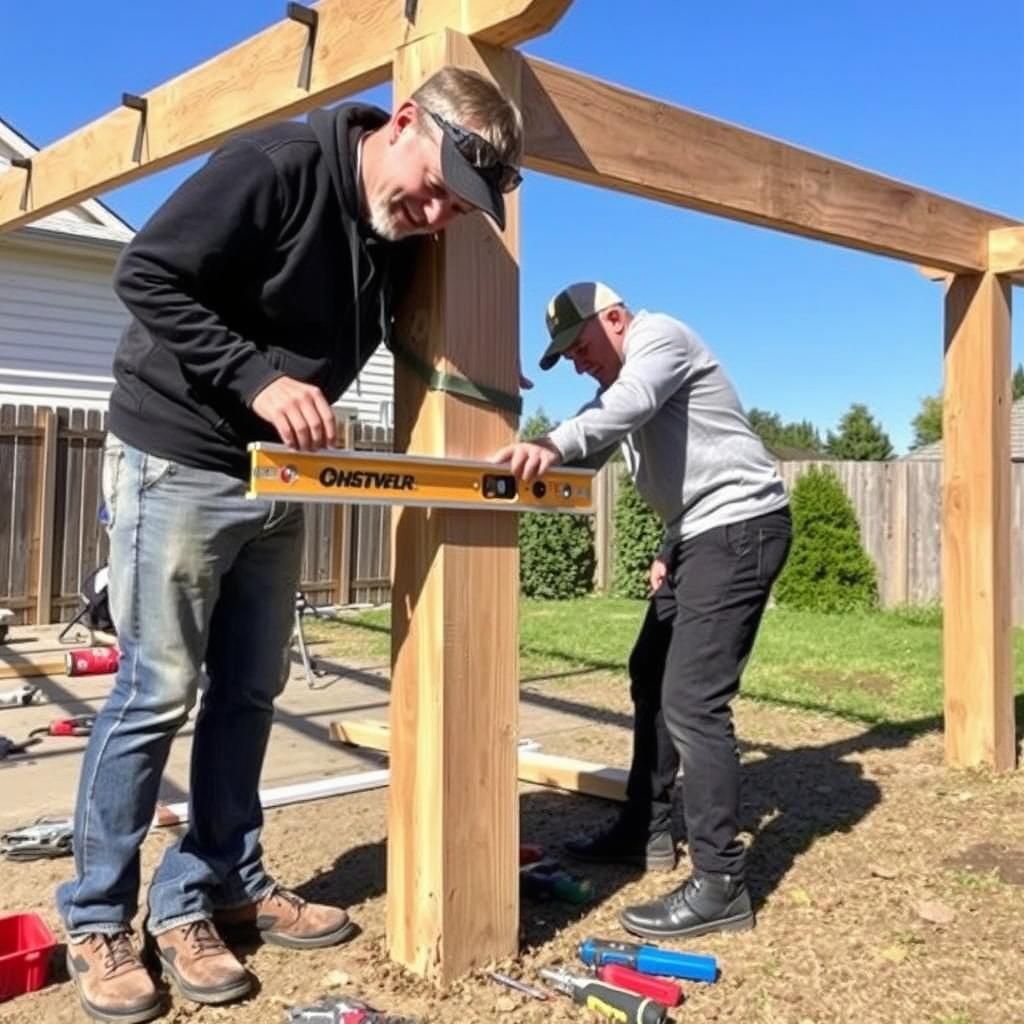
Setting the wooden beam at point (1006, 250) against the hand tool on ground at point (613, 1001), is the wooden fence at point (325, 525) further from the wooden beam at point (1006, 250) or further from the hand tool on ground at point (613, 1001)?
the hand tool on ground at point (613, 1001)

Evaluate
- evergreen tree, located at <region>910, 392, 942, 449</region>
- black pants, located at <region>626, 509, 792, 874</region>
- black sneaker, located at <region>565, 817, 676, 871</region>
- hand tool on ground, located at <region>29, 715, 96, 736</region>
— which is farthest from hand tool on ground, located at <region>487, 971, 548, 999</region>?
evergreen tree, located at <region>910, 392, 942, 449</region>

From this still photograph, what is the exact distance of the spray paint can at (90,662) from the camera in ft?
22.7

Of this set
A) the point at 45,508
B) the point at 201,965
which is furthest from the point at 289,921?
the point at 45,508

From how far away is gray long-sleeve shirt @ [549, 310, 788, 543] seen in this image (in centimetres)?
309

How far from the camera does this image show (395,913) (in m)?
2.76

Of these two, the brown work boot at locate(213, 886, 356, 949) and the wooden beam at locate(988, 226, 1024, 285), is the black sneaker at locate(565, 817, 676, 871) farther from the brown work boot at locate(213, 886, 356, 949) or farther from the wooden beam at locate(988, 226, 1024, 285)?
the wooden beam at locate(988, 226, 1024, 285)

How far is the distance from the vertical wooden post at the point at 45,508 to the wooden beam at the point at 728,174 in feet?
26.5

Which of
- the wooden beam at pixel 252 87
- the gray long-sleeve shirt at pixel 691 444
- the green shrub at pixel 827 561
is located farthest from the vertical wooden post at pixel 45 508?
the gray long-sleeve shirt at pixel 691 444

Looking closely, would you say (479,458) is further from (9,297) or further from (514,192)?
(9,297)

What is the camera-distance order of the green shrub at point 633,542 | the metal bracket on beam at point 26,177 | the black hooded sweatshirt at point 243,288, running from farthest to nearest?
the green shrub at point 633,542 → the metal bracket on beam at point 26,177 → the black hooded sweatshirt at point 243,288

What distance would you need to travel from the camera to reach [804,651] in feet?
29.9

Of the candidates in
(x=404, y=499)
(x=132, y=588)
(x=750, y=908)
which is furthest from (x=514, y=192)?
(x=750, y=908)

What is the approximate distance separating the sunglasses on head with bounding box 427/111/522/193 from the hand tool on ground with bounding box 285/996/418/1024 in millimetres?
1775

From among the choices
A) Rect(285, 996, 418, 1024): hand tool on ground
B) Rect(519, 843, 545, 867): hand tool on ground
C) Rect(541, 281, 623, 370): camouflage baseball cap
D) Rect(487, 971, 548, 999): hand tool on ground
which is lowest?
Rect(487, 971, 548, 999): hand tool on ground
